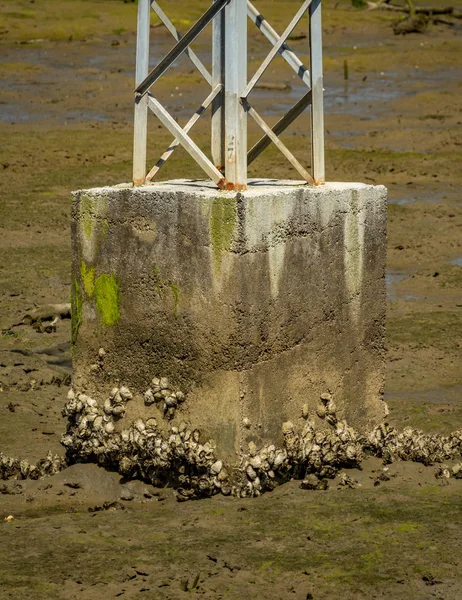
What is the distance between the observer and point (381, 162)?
14828 mm

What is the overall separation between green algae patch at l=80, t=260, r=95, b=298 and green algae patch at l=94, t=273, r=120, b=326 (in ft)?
0.09

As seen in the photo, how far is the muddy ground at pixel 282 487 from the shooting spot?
461 cm

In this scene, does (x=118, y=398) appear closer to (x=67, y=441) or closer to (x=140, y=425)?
(x=140, y=425)

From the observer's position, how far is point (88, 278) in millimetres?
5812

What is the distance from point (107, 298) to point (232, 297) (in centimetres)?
77

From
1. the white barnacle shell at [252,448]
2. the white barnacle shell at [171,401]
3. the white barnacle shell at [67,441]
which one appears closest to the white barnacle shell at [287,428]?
the white barnacle shell at [252,448]

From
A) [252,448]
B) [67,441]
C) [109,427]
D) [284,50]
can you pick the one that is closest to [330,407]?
[252,448]

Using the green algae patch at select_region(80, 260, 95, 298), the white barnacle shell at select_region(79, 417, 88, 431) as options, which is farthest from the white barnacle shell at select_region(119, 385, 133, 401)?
the green algae patch at select_region(80, 260, 95, 298)

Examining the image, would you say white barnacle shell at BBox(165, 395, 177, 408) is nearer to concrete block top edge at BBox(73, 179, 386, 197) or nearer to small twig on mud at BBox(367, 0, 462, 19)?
concrete block top edge at BBox(73, 179, 386, 197)

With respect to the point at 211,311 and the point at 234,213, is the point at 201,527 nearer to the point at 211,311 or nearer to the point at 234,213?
the point at 211,311

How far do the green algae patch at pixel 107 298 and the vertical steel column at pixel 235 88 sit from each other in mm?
806

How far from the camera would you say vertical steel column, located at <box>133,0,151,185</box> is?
5.64 metres

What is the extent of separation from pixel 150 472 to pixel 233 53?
198 centimetres

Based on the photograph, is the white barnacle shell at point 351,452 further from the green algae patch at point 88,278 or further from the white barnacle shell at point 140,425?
the green algae patch at point 88,278
